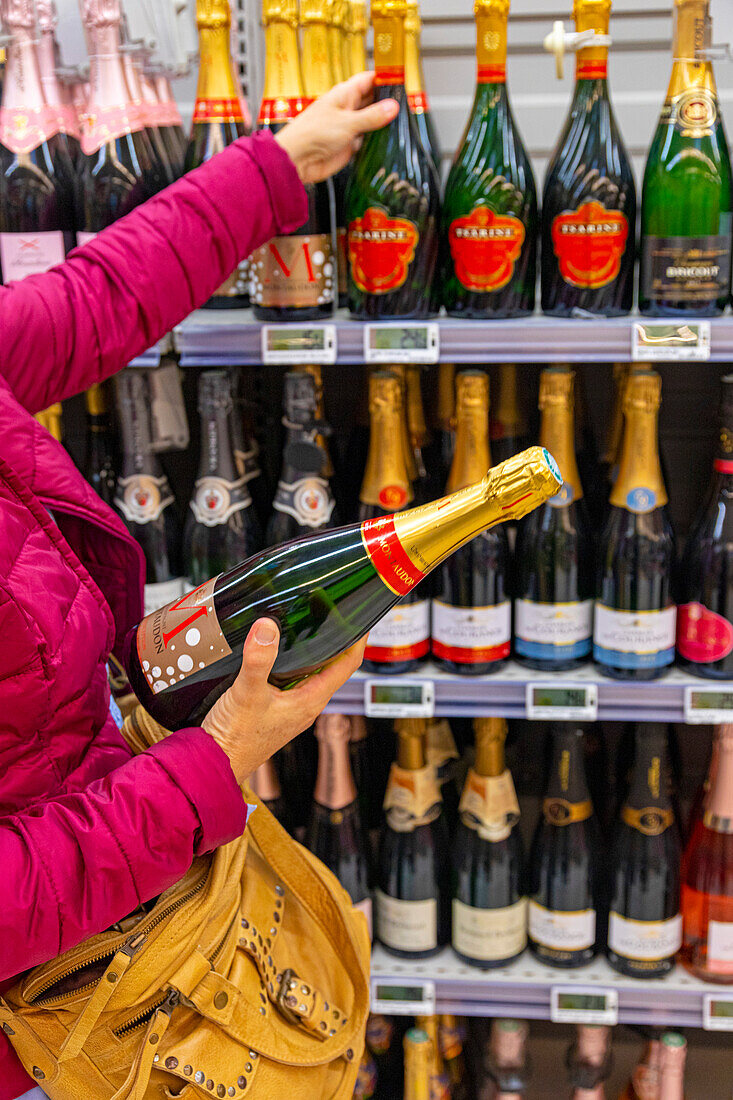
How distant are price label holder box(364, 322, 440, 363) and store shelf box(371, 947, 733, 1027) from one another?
0.88 m

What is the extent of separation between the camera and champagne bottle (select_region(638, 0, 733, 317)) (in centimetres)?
127

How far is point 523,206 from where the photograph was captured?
137 cm

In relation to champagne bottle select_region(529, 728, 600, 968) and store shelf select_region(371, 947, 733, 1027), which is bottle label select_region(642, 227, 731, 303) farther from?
store shelf select_region(371, 947, 733, 1027)

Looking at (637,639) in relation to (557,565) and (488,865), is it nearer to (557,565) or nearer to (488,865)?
(557,565)

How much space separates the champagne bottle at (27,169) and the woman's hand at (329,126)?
350 millimetres

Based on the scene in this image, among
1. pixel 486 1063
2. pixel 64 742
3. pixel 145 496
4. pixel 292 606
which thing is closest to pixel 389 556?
pixel 292 606

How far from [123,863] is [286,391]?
0.76 m

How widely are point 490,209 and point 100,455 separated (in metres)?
0.72

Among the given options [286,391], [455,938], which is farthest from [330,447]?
[455,938]

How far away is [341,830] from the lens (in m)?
1.62

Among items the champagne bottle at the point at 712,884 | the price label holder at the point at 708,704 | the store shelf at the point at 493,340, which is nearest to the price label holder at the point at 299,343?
the store shelf at the point at 493,340

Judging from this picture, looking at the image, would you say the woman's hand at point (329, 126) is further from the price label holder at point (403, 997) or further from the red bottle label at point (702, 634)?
the price label holder at point (403, 997)

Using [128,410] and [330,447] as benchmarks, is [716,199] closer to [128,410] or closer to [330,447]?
[330,447]

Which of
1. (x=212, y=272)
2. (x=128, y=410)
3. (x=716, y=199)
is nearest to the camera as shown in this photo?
(x=212, y=272)
